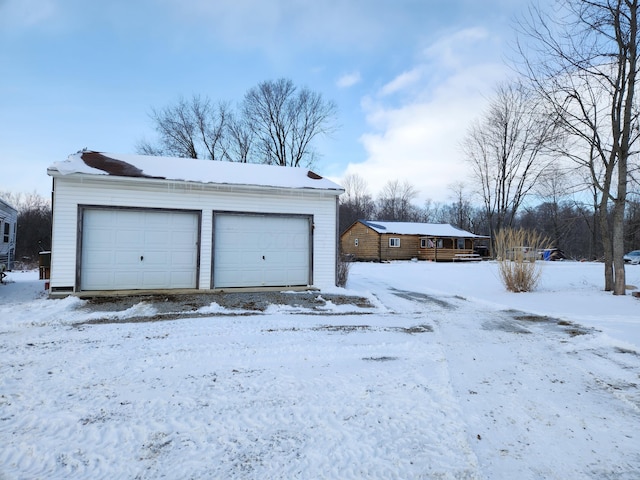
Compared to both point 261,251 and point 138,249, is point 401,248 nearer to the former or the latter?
point 261,251

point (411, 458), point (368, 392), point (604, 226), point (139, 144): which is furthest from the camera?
point (139, 144)

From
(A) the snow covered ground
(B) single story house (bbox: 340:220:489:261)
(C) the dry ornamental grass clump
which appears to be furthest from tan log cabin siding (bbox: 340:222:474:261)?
(A) the snow covered ground

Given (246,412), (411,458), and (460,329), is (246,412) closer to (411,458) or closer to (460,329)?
(411,458)

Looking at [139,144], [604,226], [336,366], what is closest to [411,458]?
→ [336,366]

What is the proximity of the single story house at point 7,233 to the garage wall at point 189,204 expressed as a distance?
5461 millimetres

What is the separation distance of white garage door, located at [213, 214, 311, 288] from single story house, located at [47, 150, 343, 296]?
0.03 m

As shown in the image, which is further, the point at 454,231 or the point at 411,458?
the point at 454,231

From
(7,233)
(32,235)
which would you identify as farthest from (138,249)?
(32,235)

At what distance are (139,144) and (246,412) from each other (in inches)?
1304

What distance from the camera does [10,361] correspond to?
4051 millimetres

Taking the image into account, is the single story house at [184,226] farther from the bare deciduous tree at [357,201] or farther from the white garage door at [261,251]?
the bare deciduous tree at [357,201]

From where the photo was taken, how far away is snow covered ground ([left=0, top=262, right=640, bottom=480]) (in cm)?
224

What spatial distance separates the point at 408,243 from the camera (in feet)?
97.7

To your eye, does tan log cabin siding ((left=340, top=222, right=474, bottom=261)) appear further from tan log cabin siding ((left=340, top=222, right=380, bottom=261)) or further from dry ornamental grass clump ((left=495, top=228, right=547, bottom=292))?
dry ornamental grass clump ((left=495, top=228, right=547, bottom=292))
